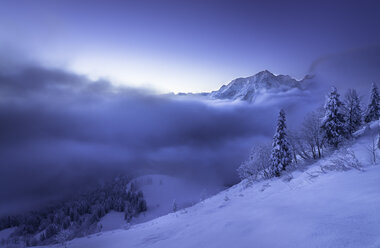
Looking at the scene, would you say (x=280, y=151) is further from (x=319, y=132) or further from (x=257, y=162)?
(x=257, y=162)

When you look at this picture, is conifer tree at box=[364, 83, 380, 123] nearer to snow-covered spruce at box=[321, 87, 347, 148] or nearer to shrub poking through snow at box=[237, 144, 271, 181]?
snow-covered spruce at box=[321, 87, 347, 148]

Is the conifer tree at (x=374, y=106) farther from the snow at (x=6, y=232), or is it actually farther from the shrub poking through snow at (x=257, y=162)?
the snow at (x=6, y=232)

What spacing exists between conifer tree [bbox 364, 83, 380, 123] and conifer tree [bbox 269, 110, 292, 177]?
25.0 m

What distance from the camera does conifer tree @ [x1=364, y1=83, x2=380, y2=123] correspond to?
3531 cm

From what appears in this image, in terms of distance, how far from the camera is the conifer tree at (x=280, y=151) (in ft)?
89.7

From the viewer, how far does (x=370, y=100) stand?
119ft

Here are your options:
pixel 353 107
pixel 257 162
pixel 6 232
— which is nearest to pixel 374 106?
pixel 353 107

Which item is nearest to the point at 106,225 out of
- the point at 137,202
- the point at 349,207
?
the point at 137,202

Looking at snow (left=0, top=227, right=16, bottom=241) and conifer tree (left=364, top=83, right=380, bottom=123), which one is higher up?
conifer tree (left=364, top=83, right=380, bottom=123)

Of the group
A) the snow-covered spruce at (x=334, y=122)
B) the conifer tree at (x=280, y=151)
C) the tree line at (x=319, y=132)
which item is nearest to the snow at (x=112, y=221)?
the tree line at (x=319, y=132)

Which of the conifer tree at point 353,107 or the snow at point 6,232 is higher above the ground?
the conifer tree at point 353,107

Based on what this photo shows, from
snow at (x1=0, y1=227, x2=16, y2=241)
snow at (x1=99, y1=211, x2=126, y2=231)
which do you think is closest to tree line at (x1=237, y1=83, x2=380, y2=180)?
snow at (x1=99, y1=211, x2=126, y2=231)

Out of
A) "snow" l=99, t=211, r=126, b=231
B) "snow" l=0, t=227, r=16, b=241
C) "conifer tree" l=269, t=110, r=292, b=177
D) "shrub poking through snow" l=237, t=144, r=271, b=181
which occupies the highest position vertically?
"conifer tree" l=269, t=110, r=292, b=177

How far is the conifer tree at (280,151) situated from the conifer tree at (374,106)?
24994mm
